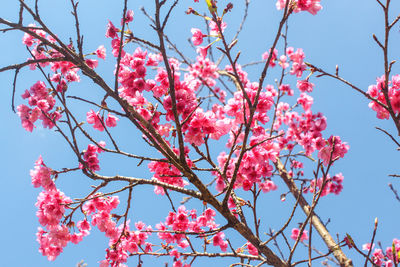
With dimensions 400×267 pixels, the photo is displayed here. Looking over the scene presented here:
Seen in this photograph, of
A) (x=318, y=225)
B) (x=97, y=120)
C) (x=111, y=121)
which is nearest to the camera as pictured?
(x=97, y=120)

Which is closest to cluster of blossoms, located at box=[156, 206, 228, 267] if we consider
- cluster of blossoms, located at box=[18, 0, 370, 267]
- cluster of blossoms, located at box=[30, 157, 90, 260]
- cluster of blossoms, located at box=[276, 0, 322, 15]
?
cluster of blossoms, located at box=[18, 0, 370, 267]

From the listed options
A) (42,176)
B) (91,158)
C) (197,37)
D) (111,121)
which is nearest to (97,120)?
(111,121)

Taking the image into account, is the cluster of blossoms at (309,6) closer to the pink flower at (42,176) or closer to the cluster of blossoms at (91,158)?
the cluster of blossoms at (91,158)

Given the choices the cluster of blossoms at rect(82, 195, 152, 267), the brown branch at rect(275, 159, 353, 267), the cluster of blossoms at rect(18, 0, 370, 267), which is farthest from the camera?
the brown branch at rect(275, 159, 353, 267)

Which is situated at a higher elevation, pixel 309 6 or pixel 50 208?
pixel 309 6

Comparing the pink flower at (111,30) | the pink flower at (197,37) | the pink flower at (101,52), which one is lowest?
the pink flower at (111,30)

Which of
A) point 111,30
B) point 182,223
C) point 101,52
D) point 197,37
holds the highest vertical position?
point 101,52

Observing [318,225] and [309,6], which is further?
[318,225]

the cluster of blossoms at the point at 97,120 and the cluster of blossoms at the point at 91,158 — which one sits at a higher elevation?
the cluster of blossoms at the point at 97,120

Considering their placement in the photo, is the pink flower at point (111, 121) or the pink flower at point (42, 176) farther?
the pink flower at point (111, 121)

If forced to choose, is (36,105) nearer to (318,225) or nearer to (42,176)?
(42,176)

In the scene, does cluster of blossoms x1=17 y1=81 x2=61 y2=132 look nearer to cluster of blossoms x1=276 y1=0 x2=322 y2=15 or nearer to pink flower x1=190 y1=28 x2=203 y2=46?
pink flower x1=190 y1=28 x2=203 y2=46

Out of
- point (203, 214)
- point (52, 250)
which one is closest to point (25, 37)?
point (52, 250)

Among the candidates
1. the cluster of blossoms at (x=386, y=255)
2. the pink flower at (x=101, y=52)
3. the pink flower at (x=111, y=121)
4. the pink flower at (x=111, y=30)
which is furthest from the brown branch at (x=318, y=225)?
the pink flower at (x=101, y=52)
